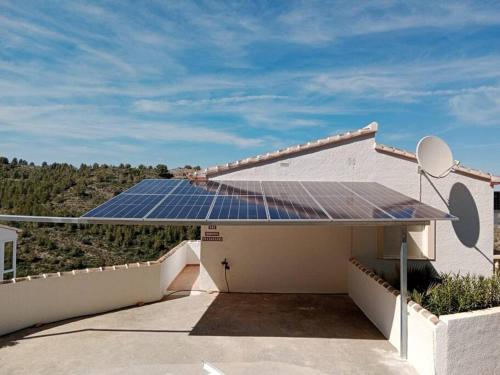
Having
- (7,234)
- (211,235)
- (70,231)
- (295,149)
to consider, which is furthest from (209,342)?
(70,231)

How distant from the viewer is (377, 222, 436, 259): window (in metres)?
15.9

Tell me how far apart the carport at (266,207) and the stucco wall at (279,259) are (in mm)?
2518

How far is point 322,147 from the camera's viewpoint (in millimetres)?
16469

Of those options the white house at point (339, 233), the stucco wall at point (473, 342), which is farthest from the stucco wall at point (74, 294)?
the stucco wall at point (473, 342)

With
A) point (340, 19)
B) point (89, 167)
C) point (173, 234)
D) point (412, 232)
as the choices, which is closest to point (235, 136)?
point (173, 234)

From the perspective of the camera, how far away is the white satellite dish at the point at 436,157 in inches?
564

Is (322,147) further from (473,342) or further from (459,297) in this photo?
(473,342)

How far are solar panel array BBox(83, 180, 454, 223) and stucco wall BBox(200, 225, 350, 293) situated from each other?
2428mm

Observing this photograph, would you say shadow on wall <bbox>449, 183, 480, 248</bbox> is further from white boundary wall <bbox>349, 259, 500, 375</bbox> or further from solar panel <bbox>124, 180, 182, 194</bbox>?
solar panel <bbox>124, 180, 182, 194</bbox>

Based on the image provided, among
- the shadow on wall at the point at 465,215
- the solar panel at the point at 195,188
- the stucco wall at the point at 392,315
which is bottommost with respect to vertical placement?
the stucco wall at the point at 392,315

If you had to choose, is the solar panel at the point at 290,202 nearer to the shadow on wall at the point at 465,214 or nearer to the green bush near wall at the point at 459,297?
the green bush near wall at the point at 459,297

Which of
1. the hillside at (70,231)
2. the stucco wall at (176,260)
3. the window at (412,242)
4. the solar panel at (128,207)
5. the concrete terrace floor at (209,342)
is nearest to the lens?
the concrete terrace floor at (209,342)

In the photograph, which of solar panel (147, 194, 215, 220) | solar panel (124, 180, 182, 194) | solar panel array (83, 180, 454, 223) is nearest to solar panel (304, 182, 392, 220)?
solar panel array (83, 180, 454, 223)

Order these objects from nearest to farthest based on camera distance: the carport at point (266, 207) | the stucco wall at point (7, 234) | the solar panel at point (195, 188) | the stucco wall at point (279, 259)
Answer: the carport at point (266, 207) < the solar panel at point (195, 188) < the stucco wall at point (279, 259) < the stucco wall at point (7, 234)
